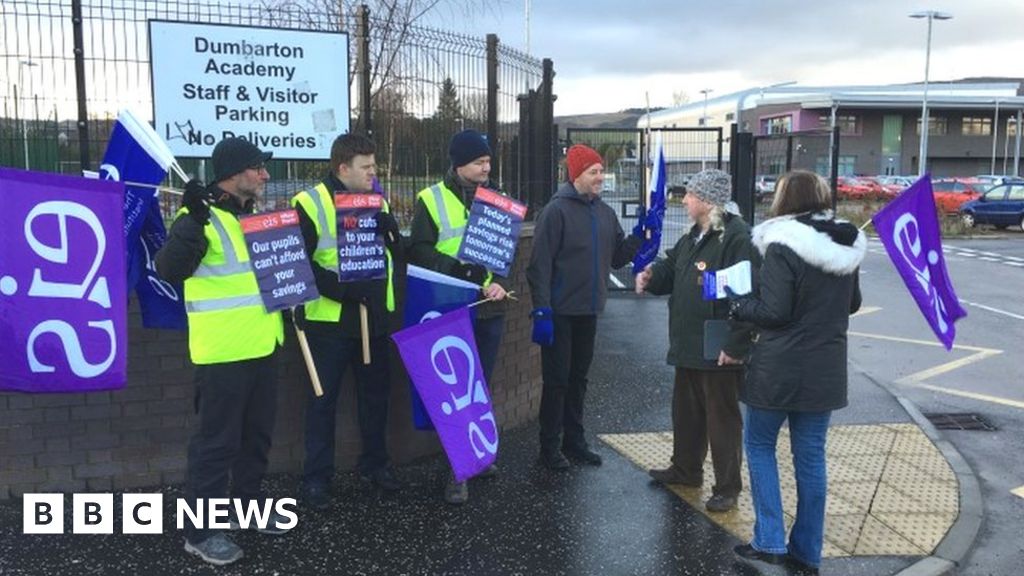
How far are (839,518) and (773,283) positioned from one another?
5.64ft

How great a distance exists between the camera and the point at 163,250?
3818mm

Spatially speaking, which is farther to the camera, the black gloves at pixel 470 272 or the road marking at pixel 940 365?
the road marking at pixel 940 365


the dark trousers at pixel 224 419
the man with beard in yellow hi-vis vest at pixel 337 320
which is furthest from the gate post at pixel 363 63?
the dark trousers at pixel 224 419

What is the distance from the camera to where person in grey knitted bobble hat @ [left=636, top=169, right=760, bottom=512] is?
4.52 meters

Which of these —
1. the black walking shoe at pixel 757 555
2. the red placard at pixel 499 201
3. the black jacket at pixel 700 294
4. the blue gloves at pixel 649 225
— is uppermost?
the red placard at pixel 499 201

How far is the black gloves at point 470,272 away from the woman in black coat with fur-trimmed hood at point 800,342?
1.50m

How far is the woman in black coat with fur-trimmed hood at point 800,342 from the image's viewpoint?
387 cm

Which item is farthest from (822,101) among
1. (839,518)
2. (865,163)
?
(839,518)

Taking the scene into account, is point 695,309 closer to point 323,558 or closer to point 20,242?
point 323,558

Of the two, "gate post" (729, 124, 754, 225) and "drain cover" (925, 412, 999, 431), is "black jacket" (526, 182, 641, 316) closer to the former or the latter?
"drain cover" (925, 412, 999, 431)

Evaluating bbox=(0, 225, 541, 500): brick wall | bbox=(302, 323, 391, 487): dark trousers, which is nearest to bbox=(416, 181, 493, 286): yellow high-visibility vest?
bbox=(0, 225, 541, 500): brick wall

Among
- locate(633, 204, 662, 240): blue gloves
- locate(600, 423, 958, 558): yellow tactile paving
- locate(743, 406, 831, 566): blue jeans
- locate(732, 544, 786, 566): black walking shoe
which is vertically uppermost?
locate(633, 204, 662, 240): blue gloves

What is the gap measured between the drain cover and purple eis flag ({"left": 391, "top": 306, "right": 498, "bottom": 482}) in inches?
161

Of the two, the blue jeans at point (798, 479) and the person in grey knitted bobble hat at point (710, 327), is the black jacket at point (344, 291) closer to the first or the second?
the person in grey knitted bobble hat at point (710, 327)
